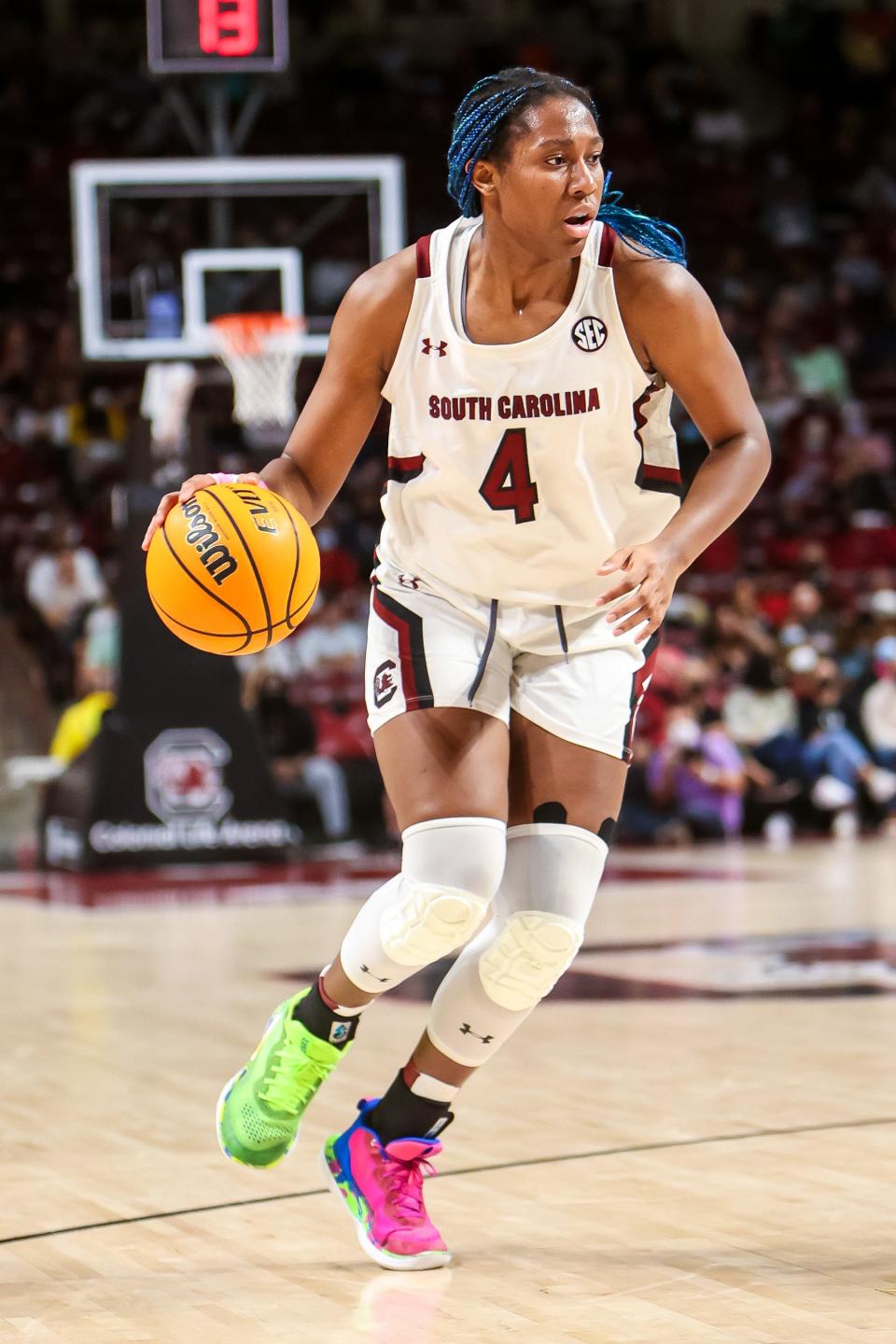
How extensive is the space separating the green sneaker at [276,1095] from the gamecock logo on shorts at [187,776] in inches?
305

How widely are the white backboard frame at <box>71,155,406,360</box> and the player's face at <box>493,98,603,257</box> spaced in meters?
7.57

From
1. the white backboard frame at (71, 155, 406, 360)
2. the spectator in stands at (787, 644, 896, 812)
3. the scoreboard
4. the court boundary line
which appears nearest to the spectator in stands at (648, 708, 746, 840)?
the spectator in stands at (787, 644, 896, 812)

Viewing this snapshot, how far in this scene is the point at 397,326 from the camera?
354 cm

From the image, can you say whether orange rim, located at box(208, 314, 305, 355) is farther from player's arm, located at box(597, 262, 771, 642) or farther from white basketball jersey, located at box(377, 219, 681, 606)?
player's arm, located at box(597, 262, 771, 642)

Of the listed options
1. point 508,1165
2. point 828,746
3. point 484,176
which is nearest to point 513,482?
point 484,176

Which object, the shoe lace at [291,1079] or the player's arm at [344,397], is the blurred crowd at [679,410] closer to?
the player's arm at [344,397]

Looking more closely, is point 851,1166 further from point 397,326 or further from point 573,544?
point 397,326

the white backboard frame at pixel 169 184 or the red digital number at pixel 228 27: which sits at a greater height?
the red digital number at pixel 228 27

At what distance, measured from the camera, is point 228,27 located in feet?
27.7

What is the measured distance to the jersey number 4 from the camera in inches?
136

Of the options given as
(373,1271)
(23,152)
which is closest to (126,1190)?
(373,1271)

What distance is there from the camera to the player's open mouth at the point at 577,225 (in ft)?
11.0

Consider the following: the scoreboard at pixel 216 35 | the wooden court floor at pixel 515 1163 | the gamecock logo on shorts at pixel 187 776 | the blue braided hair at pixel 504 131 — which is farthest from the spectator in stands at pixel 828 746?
the blue braided hair at pixel 504 131

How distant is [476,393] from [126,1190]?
172 centimetres
